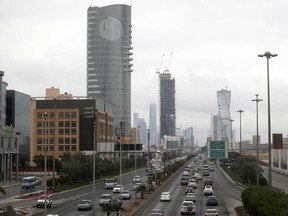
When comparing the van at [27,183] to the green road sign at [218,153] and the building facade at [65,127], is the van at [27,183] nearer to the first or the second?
the green road sign at [218,153]

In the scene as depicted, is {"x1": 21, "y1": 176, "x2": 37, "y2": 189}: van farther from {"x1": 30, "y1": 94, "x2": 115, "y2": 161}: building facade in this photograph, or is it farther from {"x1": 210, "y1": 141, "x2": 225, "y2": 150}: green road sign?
{"x1": 30, "y1": 94, "x2": 115, "y2": 161}: building facade

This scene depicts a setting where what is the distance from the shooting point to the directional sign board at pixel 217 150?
94.1m

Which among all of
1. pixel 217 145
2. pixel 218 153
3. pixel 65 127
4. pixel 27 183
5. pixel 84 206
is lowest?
pixel 27 183

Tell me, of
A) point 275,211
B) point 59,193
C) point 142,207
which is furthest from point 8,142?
point 275,211

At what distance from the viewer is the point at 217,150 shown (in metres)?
94.3

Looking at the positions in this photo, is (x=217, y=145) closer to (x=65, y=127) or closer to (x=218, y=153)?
(x=218, y=153)

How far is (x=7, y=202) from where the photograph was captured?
248ft

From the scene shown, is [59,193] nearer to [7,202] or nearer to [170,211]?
[7,202]

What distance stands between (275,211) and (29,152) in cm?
17108

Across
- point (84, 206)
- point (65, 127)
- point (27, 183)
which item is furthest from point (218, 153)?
point (65, 127)

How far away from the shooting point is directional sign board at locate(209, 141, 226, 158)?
94062 millimetres

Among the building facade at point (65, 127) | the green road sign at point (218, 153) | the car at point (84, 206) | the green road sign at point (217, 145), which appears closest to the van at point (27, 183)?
the green road sign at point (218, 153)

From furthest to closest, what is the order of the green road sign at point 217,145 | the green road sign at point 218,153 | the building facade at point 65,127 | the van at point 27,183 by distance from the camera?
the building facade at point 65,127
the van at point 27,183
the green road sign at point 217,145
the green road sign at point 218,153

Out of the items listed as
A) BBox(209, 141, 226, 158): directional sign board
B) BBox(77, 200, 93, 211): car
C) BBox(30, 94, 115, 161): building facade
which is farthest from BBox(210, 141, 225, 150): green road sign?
BBox(30, 94, 115, 161): building facade
